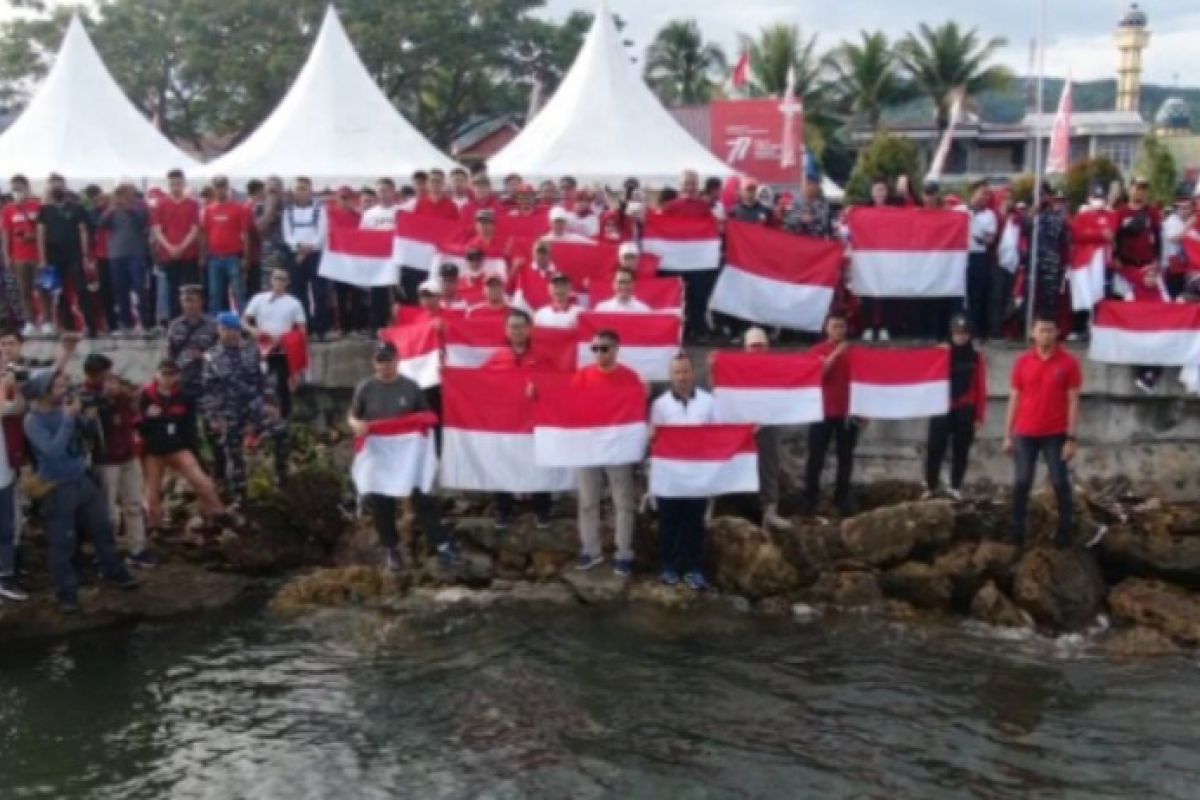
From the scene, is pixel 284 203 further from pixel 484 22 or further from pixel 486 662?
pixel 484 22

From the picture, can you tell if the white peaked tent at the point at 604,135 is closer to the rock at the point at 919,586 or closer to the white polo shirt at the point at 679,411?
the white polo shirt at the point at 679,411

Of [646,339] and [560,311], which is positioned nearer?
[560,311]

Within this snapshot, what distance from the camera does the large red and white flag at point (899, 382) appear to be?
1451cm

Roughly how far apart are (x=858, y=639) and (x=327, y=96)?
644 inches

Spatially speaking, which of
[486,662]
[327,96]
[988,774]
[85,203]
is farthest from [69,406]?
[327,96]

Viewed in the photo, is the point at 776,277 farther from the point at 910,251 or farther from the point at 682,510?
the point at 682,510

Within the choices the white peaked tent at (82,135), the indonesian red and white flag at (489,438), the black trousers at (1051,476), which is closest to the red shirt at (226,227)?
the indonesian red and white flag at (489,438)

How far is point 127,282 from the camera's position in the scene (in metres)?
17.3

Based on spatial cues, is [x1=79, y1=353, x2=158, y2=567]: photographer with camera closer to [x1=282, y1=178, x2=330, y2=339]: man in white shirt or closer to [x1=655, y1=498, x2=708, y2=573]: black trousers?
[x1=282, y1=178, x2=330, y2=339]: man in white shirt

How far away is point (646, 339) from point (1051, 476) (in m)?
4.30

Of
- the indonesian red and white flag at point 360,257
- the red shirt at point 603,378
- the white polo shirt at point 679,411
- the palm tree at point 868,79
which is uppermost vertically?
the palm tree at point 868,79

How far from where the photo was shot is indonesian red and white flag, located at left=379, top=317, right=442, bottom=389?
14484 mm

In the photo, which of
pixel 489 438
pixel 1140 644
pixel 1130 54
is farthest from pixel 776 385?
pixel 1130 54

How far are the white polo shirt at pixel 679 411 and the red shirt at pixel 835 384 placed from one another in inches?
63.9
